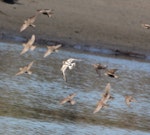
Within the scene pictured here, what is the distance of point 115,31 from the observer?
2383cm

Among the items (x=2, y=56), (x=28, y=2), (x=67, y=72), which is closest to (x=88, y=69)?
(x=67, y=72)

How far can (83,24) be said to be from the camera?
933 inches

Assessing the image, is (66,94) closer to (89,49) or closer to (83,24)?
(89,49)

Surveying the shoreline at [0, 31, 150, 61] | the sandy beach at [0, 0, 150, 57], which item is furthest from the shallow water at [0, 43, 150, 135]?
the sandy beach at [0, 0, 150, 57]

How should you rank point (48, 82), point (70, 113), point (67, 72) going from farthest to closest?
point (67, 72)
point (48, 82)
point (70, 113)

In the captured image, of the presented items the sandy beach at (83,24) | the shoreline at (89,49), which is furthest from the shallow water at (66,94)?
the sandy beach at (83,24)

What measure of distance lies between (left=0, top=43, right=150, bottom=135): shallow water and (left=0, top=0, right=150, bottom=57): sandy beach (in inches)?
24.1

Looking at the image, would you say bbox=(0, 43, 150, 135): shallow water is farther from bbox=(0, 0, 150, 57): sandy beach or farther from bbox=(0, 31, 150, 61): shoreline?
bbox=(0, 0, 150, 57): sandy beach

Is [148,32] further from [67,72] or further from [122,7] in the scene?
[67,72]

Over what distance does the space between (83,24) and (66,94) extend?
5974 mm

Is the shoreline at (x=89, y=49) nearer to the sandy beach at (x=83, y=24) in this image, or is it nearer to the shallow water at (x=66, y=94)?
the sandy beach at (x=83, y=24)

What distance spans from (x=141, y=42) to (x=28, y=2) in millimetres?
3191

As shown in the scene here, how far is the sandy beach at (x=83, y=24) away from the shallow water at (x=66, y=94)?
2.01 feet

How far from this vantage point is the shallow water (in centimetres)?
1551
